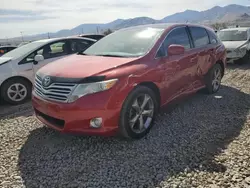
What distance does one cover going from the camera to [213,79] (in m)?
5.64

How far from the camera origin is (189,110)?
4.76 m

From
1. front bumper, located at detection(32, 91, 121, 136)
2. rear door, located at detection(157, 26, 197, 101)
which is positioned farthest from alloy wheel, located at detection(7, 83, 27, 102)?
rear door, located at detection(157, 26, 197, 101)

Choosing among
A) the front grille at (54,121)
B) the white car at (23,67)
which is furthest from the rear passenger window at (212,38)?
the front grille at (54,121)

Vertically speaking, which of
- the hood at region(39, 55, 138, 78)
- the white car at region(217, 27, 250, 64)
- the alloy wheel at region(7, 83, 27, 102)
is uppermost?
the hood at region(39, 55, 138, 78)

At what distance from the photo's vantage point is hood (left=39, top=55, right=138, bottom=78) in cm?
337

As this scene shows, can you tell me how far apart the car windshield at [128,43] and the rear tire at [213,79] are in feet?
5.87

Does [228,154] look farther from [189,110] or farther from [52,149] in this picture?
[52,149]

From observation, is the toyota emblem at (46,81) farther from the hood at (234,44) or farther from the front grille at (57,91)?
the hood at (234,44)

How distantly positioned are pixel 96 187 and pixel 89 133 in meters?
0.81

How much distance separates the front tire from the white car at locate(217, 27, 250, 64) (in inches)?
287

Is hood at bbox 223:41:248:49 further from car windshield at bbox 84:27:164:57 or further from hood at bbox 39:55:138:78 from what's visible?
hood at bbox 39:55:138:78

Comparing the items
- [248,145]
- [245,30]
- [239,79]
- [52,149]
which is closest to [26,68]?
[52,149]

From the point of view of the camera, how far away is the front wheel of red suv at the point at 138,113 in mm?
3428

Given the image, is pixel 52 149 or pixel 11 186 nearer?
pixel 11 186
